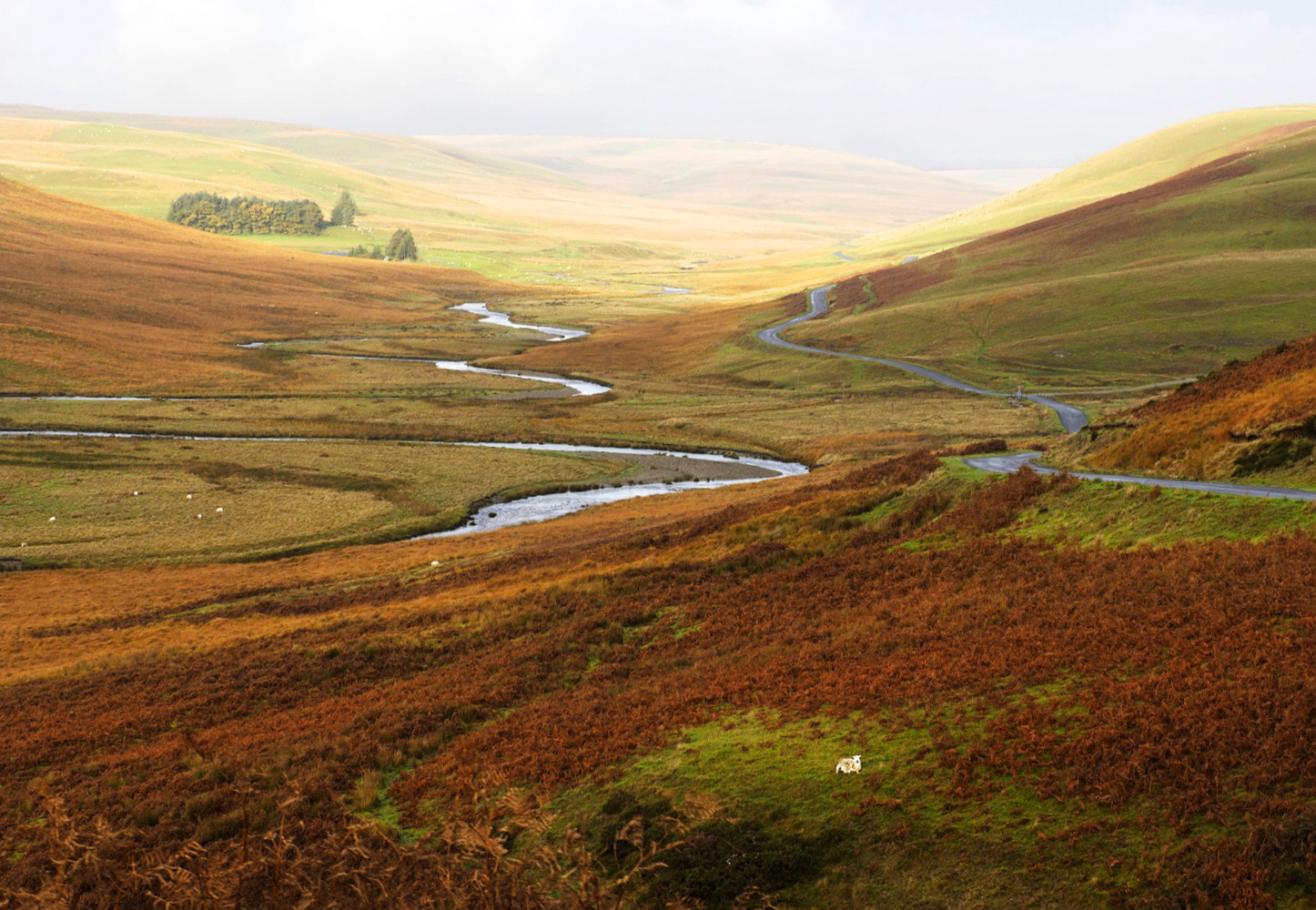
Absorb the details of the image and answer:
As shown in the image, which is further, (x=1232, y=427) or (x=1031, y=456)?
(x=1031, y=456)

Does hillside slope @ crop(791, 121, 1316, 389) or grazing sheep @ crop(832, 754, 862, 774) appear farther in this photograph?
hillside slope @ crop(791, 121, 1316, 389)

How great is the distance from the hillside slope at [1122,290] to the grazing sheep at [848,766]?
102m

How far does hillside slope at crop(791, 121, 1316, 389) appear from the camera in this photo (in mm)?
114375

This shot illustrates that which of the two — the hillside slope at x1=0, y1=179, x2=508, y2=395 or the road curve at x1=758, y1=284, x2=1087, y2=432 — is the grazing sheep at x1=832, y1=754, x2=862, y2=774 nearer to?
the road curve at x1=758, y1=284, x2=1087, y2=432

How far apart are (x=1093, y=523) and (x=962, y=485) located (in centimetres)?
834

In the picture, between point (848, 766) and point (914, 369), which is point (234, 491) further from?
point (914, 369)

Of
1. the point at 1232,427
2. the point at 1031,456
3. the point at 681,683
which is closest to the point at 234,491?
the point at 1031,456

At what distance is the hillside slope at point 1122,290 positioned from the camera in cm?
11438

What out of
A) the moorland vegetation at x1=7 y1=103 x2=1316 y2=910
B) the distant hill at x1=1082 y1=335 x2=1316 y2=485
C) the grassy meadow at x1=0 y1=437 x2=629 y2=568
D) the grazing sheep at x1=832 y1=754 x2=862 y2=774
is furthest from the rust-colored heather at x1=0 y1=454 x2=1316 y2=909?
the grassy meadow at x1=0 y1=437 x2=629 y2=568

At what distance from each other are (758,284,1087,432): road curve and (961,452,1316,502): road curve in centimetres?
983

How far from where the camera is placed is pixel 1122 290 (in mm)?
132625

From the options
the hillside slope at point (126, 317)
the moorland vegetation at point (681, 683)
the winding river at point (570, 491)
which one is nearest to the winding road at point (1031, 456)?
the moorland vegetation at point (681, 683)

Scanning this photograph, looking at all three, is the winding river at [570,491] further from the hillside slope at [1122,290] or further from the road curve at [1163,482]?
the hillside slope at [1122,290]

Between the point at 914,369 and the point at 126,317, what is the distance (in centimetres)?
12550
